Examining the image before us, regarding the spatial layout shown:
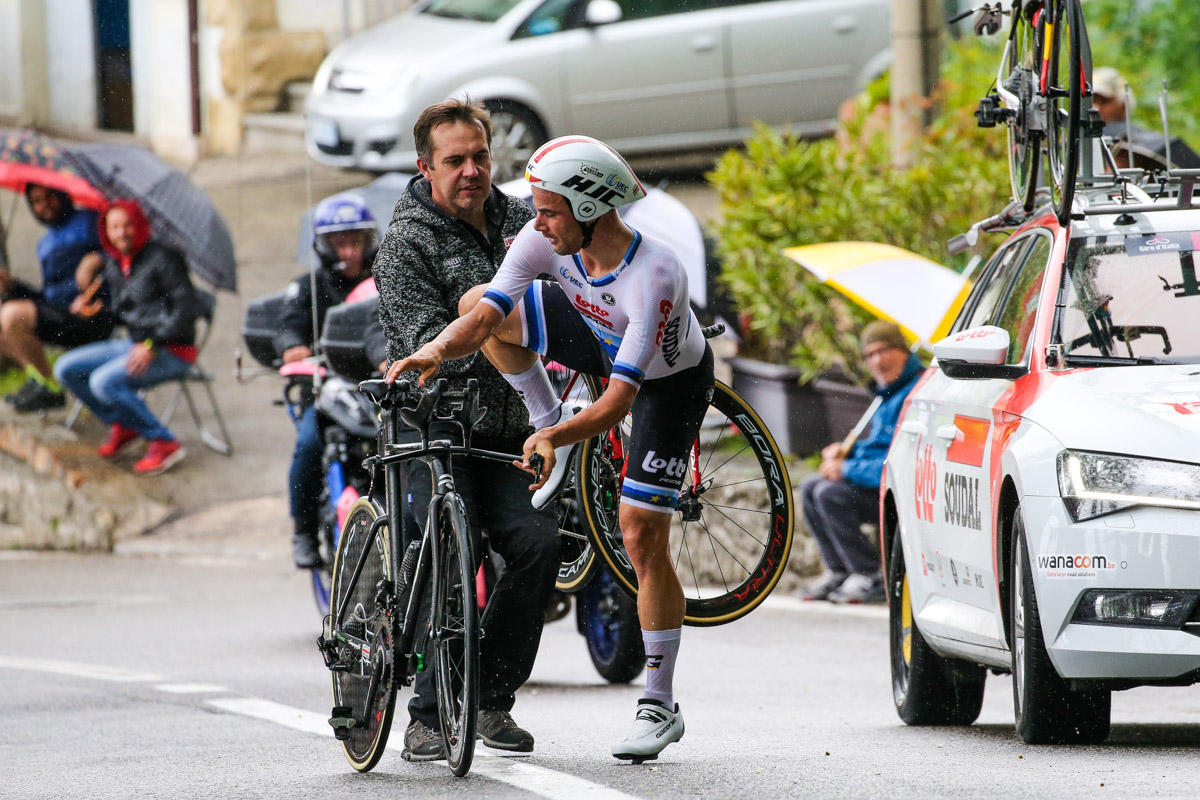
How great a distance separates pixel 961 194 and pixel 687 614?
772cm

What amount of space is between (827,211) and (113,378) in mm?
6028

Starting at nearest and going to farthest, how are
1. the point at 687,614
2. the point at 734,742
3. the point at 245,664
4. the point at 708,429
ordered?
the point at 687,614
the point at 734,742
the point at 708,429
the point at 245,664

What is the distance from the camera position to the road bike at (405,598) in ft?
20.0

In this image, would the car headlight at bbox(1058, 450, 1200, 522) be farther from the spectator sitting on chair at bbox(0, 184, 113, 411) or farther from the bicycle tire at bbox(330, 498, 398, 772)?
the spectator sitting on chair at bbox(0, 184, 113, 411)

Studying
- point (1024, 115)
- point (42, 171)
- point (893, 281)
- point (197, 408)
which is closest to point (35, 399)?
point (197, 408)

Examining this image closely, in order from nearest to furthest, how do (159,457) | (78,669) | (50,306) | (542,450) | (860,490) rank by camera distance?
1. (542,450)
2. (78,669)
3. (860,490)
4. (159,457)
5. (50,306)

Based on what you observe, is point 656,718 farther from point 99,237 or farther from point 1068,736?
point 99,237

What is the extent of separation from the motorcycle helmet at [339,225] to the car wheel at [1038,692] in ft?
18.2

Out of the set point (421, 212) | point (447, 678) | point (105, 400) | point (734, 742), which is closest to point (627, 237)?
point (421, 212)

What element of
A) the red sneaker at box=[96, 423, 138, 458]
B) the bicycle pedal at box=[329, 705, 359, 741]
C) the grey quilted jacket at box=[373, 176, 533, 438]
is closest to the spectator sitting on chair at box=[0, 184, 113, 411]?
the red sneaker at box=[96, 423, 138, 458]

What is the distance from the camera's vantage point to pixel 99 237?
55.2 ft

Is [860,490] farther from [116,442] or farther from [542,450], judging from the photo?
[116,442]

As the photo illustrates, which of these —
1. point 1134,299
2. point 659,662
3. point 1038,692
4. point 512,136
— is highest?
point 512,136

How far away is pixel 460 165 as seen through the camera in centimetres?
679
